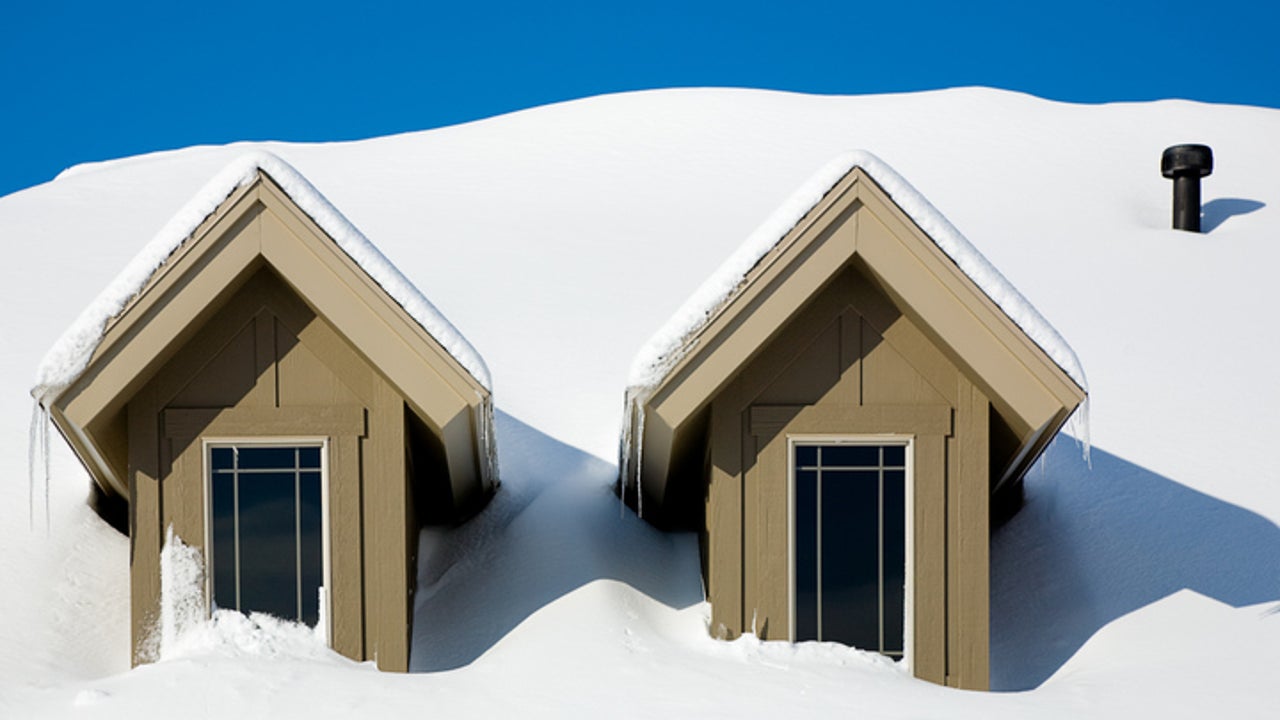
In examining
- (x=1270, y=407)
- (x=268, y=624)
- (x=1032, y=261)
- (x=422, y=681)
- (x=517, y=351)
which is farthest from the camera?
(x=1032, y=261)

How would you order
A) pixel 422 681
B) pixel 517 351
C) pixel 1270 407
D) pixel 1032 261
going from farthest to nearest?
pixel 1032 261, pixel 517 351, pixel 1270 407, pixel 422 681

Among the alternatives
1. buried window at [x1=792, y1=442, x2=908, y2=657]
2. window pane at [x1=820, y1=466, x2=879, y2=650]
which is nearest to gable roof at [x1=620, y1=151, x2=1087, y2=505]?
buried window at [x1=792, y1=442, x2=908, y2=657]

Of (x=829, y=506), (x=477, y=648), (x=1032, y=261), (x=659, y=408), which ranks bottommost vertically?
(x=477, y=648)

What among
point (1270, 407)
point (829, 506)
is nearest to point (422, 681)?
point (829, 506)

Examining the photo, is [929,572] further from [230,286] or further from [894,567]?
[230,286]

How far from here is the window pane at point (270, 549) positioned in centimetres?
621

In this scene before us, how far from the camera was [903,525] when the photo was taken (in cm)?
631

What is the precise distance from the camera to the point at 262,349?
622 centimetres

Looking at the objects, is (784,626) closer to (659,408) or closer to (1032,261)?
(659,408)

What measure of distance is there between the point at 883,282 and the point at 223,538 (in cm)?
346

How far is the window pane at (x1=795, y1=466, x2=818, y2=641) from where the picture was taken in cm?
631

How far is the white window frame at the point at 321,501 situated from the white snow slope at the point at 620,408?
16 cm

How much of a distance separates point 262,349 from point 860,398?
2.98 metres

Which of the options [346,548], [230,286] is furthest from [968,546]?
[230,286]
